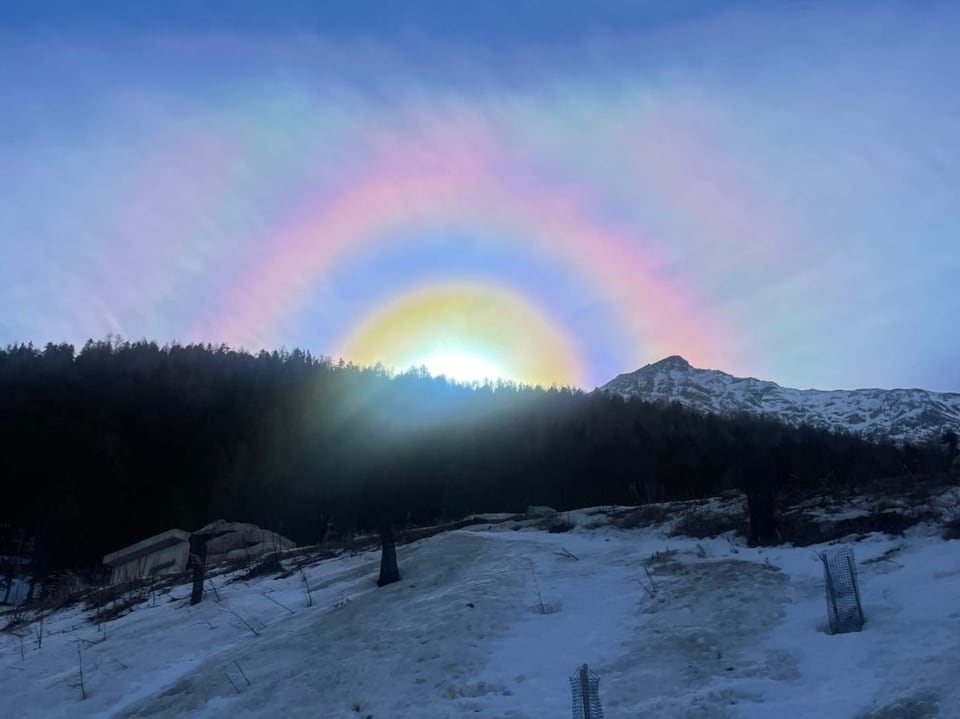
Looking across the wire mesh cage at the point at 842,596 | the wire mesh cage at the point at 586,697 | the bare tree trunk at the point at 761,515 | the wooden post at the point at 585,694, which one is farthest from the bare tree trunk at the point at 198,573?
the wire mesh cage at the point at 842,596

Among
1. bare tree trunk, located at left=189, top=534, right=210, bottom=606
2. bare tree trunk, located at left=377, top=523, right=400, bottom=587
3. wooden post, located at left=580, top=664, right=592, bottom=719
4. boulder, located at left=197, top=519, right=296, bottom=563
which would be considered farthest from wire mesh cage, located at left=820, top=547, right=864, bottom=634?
boulder, located at left=197, top=519, right=296, bottom=563

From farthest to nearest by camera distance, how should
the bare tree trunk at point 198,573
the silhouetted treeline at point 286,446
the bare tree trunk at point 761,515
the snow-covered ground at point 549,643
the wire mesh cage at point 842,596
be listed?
1. the silhouetted treeline at point 286,446
2. the bare tree trunk at point 198,573
3. the bare tree trunk at point 761,515
4. the wire mesh cage at point 842,596
5. the snow-covered ground at point 549,643

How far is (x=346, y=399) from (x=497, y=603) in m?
91.8

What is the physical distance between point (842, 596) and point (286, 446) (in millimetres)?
83247

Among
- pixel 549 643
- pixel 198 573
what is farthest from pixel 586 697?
pixel 198 573

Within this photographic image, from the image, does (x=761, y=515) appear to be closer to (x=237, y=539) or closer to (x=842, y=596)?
(x=842, y=596)

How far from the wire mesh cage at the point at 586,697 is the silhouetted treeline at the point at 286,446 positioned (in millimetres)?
52905

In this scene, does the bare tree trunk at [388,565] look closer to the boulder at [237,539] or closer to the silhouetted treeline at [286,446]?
the boulder at [237,539]

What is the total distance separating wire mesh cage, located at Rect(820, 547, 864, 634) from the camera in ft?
25.6

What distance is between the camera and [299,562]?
1820 centimetres

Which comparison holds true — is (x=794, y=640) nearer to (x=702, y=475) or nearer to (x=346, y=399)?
(x=702, y=475)

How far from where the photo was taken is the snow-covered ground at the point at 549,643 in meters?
6.93

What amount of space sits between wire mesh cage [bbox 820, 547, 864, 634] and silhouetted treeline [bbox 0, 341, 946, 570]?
169ft

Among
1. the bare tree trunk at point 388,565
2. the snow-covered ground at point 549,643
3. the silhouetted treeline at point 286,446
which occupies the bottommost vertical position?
the snow-covered ground at point 549,643
